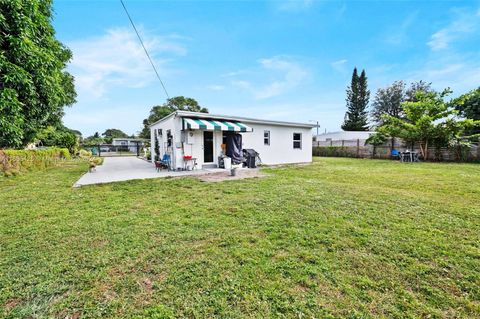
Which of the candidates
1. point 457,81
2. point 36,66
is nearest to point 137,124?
point 36,66

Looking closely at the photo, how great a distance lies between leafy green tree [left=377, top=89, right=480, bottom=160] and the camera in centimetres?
1409

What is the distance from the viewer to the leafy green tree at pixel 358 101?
135 ft

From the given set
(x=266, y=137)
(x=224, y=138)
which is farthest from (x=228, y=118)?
(x=266, y=137)

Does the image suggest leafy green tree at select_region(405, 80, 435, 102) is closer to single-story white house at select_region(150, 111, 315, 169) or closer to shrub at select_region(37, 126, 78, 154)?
single-story white house at select_region(150, 111, 315, 169)

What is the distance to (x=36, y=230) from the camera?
11.2ft

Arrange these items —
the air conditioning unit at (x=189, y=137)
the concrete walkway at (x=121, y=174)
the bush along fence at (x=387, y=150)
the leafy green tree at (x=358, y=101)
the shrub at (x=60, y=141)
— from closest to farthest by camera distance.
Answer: the concrete walkway at (x=121, y=174), the air conditioning unit at (x=189, y=137), the bush along fence at (x=387, y=150), the shrub at (x=60, y=141), the leafy green tree at (x=358, y=101)

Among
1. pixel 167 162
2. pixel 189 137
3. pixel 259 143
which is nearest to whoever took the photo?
pixel 189 137

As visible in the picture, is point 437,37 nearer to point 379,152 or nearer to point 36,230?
point 379,152

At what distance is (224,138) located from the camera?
11.8m

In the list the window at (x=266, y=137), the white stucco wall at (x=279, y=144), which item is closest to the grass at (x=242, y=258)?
the white stucco wall at (x=279, y=144)

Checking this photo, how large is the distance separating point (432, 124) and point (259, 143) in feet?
41.2

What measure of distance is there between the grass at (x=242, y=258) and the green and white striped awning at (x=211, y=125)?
17.3ft

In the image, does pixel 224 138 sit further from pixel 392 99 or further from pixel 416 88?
pixel 392 99

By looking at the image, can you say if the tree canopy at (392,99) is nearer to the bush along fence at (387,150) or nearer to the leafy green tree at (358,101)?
the leafy green tree at (358,101)
